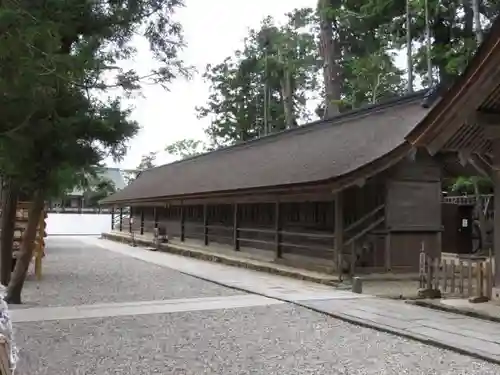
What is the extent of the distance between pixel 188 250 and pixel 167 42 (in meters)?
12.8

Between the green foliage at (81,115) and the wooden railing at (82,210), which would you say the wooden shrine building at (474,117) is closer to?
the green foliage at (81,115)

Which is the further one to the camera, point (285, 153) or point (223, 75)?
point (223, 75)

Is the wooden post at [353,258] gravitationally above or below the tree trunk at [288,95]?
below

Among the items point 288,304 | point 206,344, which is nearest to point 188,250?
point 288,304

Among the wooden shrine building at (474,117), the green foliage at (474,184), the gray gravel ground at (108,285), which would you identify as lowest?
the gray gravel ground at (108,285)

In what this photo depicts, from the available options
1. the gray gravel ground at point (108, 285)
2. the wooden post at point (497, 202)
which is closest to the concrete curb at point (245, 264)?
the gray gravel ground at point (108, 285)

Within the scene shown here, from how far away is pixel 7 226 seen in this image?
11234mm

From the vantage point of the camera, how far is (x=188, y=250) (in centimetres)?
2094

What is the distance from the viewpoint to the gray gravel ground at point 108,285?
35.4 ft

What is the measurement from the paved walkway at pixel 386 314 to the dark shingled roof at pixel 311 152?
99.3 inches

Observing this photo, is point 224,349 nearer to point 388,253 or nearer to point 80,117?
point 80,117

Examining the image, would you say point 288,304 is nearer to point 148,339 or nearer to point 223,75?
point 148,339

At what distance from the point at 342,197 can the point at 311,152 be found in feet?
11.8

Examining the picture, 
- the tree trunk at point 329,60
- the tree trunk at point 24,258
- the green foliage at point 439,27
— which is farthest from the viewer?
the tree trunk at point 329,60
